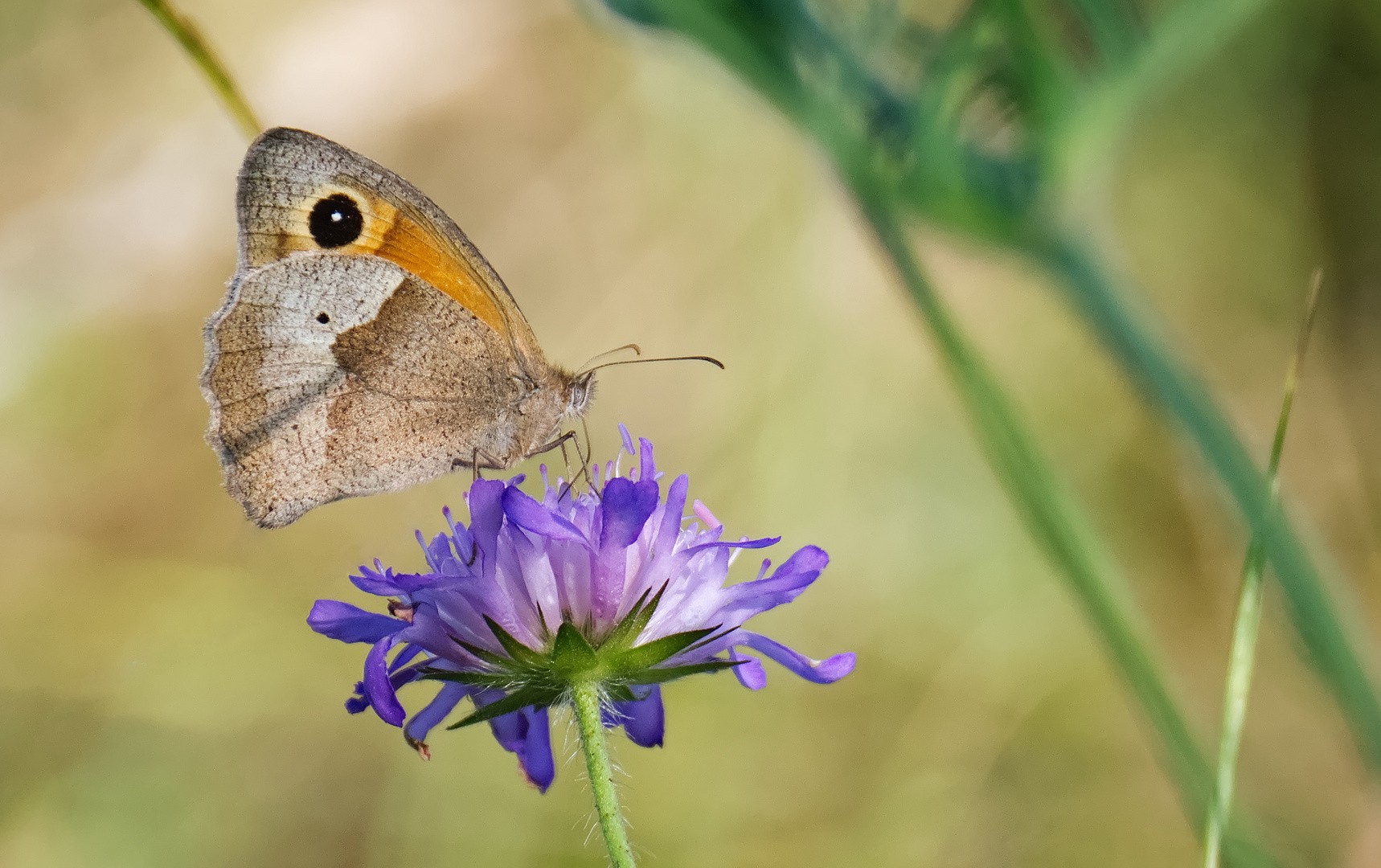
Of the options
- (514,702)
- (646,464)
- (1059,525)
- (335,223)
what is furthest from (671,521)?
(335,223)

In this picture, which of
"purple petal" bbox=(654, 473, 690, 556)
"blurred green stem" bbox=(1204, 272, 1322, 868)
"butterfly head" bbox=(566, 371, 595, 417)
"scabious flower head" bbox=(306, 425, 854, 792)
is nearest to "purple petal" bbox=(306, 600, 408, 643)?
"scabious flower head" bbox=(306, 425, 854, 792)

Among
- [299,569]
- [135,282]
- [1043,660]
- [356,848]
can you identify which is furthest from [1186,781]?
[135,282]

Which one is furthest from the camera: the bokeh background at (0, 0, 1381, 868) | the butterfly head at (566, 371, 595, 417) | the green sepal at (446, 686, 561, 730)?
the bokeh background at (0, 0, 1381, 868)

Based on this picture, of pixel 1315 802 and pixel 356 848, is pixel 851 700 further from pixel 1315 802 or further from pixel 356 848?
pixel 356 848

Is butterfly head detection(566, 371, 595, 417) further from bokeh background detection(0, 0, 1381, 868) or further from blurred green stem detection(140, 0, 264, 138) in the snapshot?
bokeh background detection(0, 0, 1381, 868)

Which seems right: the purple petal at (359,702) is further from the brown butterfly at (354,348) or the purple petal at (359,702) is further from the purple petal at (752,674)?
the purple petal at (752,674)

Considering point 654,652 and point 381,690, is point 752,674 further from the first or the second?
point 381,690
